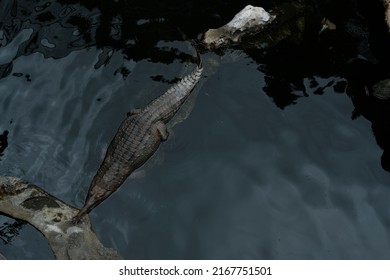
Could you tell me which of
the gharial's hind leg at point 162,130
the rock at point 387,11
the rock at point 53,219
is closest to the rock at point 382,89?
the rock at point 387,11

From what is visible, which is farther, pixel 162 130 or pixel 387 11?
pixel 387 11

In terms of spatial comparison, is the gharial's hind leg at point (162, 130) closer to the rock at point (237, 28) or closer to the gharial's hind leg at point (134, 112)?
the gharial's hind leg at point (134, 112)

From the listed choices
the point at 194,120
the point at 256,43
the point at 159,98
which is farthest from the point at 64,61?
the point at 256,43

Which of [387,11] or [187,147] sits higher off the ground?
[387,11]

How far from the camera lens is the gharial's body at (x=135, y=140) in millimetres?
7521

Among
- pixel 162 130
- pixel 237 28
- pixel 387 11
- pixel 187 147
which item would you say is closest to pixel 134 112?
pixel 162 130

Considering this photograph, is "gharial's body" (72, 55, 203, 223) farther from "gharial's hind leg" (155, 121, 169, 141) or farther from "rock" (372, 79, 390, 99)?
"rock" (372, 79, 390, 99)

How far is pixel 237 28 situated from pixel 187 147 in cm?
250

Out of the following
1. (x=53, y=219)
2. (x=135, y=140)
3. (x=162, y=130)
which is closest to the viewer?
(x=53, y=219)

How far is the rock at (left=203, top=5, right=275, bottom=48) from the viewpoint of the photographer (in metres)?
9.11

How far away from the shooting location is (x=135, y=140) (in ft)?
25.5

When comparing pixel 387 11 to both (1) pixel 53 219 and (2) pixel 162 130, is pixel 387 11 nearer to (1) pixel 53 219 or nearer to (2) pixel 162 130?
(2) pixel 162 130

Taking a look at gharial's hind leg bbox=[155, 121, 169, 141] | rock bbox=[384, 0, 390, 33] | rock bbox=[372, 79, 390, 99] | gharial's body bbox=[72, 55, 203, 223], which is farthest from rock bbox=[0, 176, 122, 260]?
rock bbox=[384, 0, 390, 33]

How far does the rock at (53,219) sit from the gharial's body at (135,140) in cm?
20
